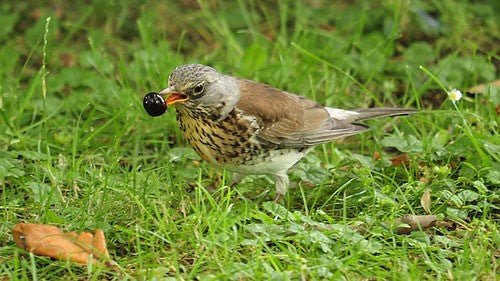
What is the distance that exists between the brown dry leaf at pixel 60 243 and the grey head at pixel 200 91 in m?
1.01

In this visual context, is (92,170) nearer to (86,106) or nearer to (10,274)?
(86,106)

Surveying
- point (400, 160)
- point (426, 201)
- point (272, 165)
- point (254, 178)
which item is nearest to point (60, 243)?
point (272, 165)

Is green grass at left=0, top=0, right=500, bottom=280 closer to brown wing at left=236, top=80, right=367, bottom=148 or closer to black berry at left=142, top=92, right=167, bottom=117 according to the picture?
brown wing at left=236, top=80, right=367, bottom=148

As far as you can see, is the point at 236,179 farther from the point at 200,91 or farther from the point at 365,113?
the point at 365,113

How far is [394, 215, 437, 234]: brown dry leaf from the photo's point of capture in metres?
5.23

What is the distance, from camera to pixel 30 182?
5.61m

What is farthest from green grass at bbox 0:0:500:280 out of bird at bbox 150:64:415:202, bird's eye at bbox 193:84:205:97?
bird's eye at bbox 193:84:205:97

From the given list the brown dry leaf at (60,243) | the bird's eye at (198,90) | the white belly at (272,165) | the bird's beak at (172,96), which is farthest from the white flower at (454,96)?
the brown dry leaf at (60,243)

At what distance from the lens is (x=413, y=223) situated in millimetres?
5258

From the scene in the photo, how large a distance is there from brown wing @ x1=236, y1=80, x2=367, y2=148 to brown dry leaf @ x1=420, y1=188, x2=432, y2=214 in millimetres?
697

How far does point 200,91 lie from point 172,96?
0.53 ft

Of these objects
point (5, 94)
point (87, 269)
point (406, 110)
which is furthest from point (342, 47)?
point (87, 269)

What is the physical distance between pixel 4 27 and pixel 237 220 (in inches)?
151

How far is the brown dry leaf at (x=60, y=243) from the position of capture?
474 centimetres
